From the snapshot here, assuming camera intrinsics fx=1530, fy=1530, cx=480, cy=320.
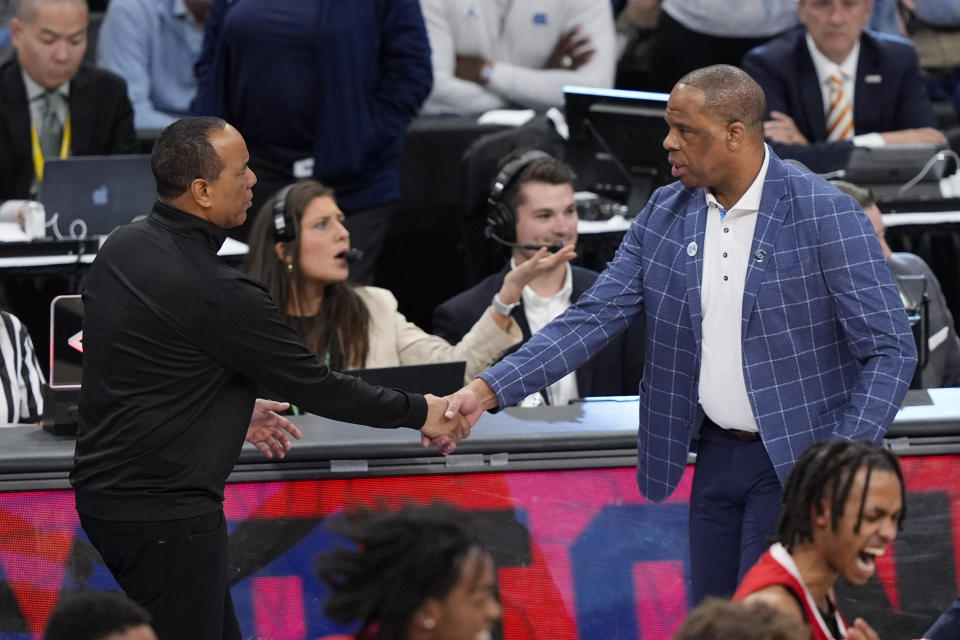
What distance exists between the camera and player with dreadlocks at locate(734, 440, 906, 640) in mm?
2992

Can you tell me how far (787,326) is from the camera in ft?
11.8

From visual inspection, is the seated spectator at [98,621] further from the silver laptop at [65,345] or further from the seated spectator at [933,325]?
the seated spectator at [933,325]

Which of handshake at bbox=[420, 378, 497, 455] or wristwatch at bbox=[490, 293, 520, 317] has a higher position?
handshake at bbox=[420, 378, 497, 455]

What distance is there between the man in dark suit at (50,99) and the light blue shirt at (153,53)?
2.36ft

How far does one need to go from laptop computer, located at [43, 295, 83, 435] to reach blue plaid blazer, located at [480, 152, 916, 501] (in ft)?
5.36

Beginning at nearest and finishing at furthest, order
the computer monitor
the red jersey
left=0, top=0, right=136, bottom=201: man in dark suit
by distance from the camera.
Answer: the red jersey, the computer monitor, left=0, top=0, right=136, bottom=201: man in dark suit

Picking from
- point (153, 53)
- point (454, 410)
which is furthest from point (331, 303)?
point (153, 53)

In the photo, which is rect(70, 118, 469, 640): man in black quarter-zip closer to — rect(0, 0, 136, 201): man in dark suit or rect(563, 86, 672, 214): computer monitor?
rect(563, 86, 672, 214): computer monitor

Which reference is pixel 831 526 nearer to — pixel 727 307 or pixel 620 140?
pixel 727 307

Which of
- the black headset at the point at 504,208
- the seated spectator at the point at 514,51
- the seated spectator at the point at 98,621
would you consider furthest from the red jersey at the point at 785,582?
the seated spectator at the point at 514,51

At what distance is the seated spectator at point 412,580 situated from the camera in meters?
2.35

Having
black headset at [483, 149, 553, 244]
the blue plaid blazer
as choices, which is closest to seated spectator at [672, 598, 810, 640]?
the blue plaid blazer

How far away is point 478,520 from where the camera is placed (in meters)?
4.23

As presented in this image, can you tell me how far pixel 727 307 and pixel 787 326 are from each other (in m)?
0.15
